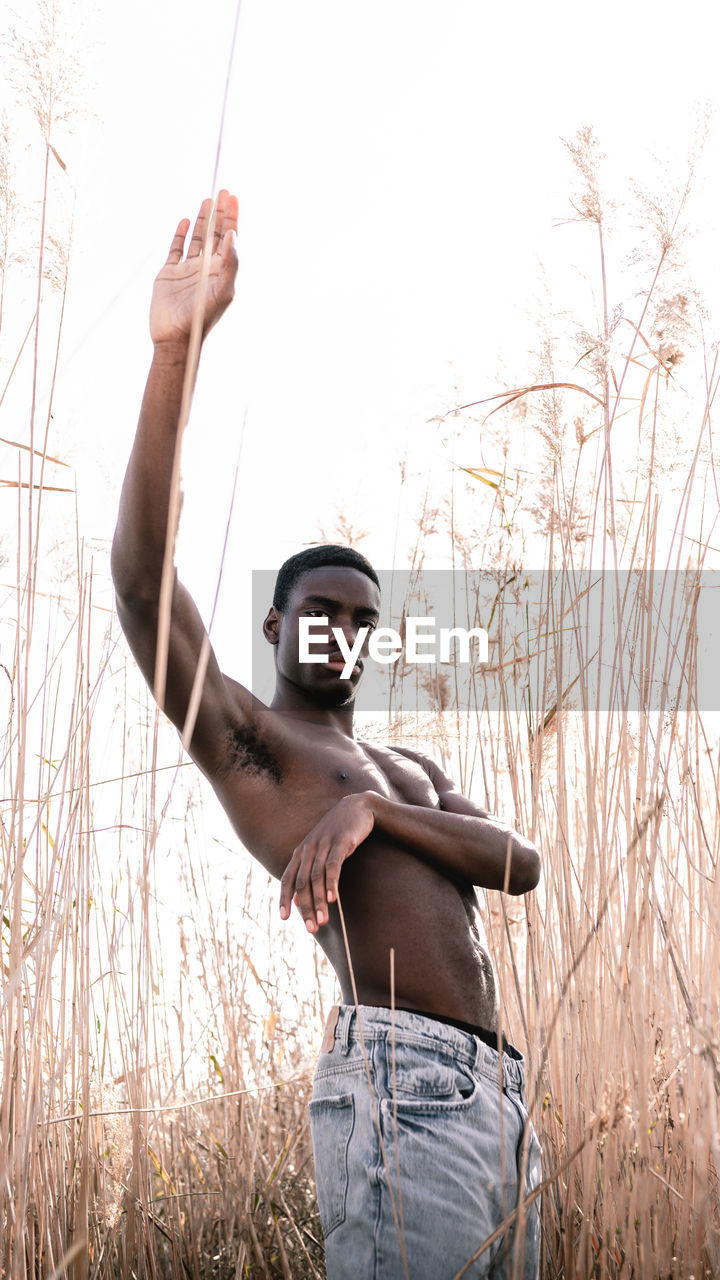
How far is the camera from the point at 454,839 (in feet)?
4.91

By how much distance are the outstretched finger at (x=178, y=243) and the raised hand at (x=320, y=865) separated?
2.37 feet

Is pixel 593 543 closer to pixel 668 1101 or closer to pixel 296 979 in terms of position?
pixel 668 1101

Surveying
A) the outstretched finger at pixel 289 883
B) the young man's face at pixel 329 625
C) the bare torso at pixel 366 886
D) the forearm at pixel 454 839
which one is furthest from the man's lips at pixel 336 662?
the outstretched finger at pixel 289 883

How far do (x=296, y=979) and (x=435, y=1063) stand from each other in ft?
4.58

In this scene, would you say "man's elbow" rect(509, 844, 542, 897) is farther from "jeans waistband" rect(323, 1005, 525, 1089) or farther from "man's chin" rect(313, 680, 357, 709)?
"man's chin" rect(313, 680, 357, 709)

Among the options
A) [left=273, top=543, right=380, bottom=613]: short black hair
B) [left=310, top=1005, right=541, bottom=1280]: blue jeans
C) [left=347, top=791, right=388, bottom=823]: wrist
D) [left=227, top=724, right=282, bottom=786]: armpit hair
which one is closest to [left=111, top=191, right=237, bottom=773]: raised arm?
[left=227, top=724, right=282, bottom=786]: armpit hair

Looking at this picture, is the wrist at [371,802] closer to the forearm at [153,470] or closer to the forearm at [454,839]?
the forearm at [454,839]

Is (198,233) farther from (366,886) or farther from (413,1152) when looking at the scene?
(413,1152)

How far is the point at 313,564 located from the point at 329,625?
17 cm

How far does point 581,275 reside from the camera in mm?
1986

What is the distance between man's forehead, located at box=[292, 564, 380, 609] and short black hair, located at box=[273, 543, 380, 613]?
0.09 ft

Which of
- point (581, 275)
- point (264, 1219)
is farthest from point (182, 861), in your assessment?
point (581, 275)

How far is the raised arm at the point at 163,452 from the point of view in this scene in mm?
1229

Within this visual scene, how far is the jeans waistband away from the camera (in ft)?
4.58
